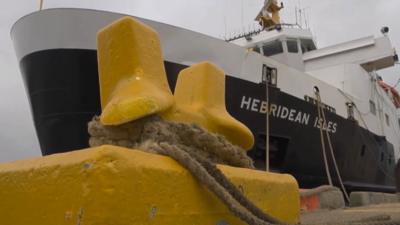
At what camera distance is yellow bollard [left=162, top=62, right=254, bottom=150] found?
7.37 ft

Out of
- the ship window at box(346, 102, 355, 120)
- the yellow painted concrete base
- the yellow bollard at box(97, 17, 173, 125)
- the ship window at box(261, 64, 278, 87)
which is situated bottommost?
the ship window at box(346, 102, 355, 120)

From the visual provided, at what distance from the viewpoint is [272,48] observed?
1230 centimetres

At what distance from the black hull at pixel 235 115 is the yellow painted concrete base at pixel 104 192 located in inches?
185

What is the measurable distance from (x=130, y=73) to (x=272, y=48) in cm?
1071

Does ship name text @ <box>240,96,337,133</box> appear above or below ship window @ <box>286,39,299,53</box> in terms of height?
below

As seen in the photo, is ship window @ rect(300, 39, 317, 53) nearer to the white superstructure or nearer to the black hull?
the white superstructure

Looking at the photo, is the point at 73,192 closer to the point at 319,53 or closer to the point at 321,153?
the point at 321,153

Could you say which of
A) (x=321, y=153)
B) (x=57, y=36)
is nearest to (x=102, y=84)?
(x=57, y=36)

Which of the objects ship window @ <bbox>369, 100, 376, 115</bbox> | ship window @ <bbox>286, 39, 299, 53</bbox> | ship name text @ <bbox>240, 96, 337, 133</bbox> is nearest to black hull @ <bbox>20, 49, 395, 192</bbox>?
ship name text @ <bbox>240, 96, 337, 133</bbox>

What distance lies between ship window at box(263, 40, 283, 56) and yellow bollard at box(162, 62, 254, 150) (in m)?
9.83

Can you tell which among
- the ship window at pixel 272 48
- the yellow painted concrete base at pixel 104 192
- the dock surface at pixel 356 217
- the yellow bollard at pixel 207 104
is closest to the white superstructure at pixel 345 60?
the ship window at pixel 272 48

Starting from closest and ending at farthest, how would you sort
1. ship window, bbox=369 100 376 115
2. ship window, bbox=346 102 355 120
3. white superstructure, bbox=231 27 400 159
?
ship window, bbox=346 102 355 120, white superstructure, bbox=231 27 400 159, ship window, bbox=369 100 376 115

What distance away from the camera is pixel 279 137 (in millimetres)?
7688

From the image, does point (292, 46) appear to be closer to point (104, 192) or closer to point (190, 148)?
point (190, 148)
